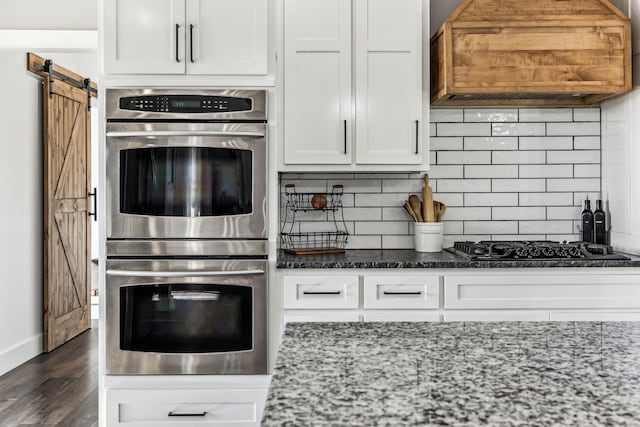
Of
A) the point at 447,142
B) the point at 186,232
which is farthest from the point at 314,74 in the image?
the point at 186,232

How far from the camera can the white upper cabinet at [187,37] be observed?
2820mm

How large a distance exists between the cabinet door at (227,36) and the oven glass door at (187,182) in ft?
0.90

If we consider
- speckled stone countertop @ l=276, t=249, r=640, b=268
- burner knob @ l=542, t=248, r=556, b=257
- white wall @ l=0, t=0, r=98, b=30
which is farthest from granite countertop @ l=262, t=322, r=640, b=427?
white wall @ l=0, t=0, r=98, b=30

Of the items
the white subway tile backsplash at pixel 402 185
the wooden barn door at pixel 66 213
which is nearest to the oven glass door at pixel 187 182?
the white subway tile backsplash at pixel 402 185

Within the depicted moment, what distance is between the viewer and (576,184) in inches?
136

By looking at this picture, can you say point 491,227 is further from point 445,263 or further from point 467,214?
point 445,263

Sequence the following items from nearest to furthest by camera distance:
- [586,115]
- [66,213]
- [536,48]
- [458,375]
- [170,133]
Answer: [458,375], [170,133], [536,48], [586,115], [66,213]

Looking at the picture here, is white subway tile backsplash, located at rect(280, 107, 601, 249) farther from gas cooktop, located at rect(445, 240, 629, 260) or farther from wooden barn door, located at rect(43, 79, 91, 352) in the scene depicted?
wooden barn door, located at rect(43, 79, 91, 352)

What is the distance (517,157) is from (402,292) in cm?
116

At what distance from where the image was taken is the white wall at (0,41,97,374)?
4094 millimetres

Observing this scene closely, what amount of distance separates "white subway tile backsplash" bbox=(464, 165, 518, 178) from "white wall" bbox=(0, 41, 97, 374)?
2.41 meters

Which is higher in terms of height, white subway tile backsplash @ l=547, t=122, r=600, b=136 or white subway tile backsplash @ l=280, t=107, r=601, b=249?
white subway tile backsplash @ l=547, t=122, r=600, b=136

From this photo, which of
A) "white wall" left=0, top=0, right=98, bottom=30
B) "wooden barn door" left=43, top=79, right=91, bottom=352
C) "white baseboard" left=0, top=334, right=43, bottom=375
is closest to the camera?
"white wall" left=0, top=0, right=98, bottom=30

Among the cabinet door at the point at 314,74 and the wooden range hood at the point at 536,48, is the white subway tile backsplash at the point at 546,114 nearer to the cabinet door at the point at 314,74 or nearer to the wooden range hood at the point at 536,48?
the wooden range hood at the point at 536,48
